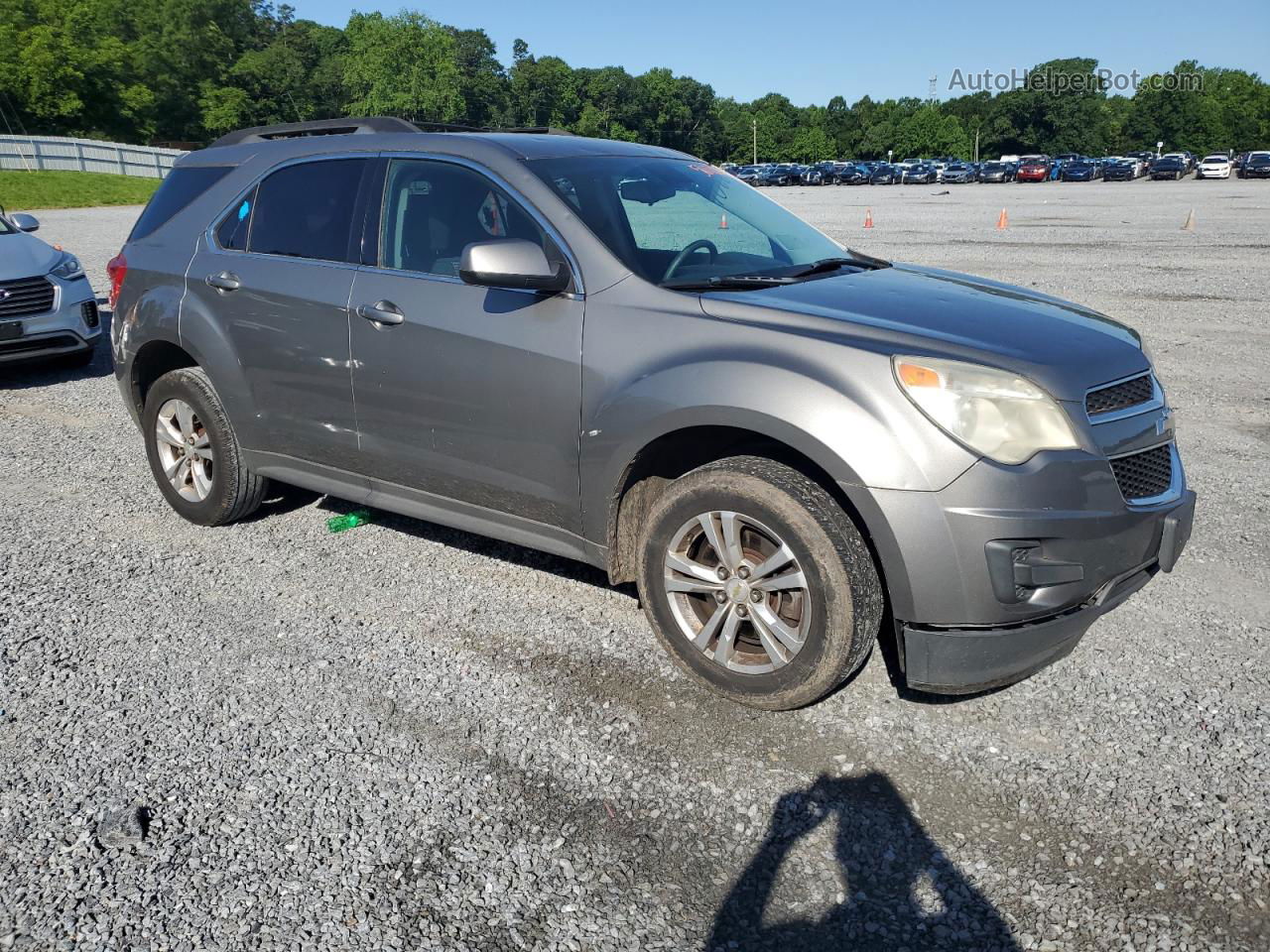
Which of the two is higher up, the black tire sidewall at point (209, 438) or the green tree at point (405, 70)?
the green tree at point (405, 70)

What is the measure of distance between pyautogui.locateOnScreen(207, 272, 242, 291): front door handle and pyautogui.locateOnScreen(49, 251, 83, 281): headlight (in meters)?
5.12

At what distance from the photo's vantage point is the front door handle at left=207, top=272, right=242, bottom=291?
479 cm

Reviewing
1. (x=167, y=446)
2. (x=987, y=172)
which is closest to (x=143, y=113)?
(x=987, y=172)

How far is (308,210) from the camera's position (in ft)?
15.4

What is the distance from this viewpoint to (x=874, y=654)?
405 centimetres

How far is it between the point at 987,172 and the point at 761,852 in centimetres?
7337

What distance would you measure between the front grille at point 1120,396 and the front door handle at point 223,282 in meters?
3.62

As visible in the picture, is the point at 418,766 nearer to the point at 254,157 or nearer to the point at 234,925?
the point at 234,925

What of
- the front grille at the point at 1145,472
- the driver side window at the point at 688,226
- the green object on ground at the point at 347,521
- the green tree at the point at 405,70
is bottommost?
the green object on ground at the point at 347,521

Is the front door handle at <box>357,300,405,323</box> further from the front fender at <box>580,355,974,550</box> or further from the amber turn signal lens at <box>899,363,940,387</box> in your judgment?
the amber turn signal lens at <box>899,363,940,387</box>

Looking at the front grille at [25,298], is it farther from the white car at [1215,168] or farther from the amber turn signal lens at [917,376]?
the white car at [1215,168]

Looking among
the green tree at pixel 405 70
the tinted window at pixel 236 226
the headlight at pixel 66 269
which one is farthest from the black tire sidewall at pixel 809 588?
the green tree at pixel 405 70

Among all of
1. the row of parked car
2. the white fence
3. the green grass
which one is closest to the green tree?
the row of parked car

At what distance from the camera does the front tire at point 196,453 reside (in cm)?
510
